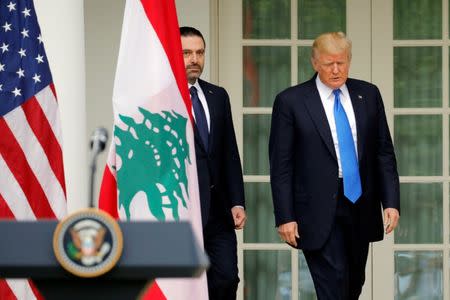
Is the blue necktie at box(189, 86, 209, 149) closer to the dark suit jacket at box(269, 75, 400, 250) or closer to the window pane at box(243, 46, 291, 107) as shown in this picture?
the dark suit jacket at box(269, 75, 400, 250)

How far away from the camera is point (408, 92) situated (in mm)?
7961

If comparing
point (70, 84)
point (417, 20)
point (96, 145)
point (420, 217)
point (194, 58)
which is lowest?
point (420, 217)

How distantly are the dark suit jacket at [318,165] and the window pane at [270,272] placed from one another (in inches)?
77.4

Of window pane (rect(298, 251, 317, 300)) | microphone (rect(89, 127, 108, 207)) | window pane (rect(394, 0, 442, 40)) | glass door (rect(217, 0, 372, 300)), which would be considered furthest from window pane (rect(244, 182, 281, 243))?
microphone (rect(89, 127, 108, 207))

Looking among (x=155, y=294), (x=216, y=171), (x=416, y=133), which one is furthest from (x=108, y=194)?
(x=416, y=133)

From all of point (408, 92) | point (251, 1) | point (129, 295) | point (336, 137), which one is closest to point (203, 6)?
point (251, 1)

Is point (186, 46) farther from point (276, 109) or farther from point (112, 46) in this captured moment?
point (112, 46)

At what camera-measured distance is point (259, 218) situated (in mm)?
8031

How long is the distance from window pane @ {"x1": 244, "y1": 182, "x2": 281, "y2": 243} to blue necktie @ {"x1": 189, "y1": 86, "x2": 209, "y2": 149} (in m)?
1.94

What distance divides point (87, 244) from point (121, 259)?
0.27 feet

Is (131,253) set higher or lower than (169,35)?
lower

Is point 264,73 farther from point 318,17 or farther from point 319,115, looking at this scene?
point 319,115

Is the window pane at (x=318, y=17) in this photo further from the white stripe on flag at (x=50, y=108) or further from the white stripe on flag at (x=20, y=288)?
the white stripe on flag at (x=20, y=288)

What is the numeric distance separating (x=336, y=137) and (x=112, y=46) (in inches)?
86.3
